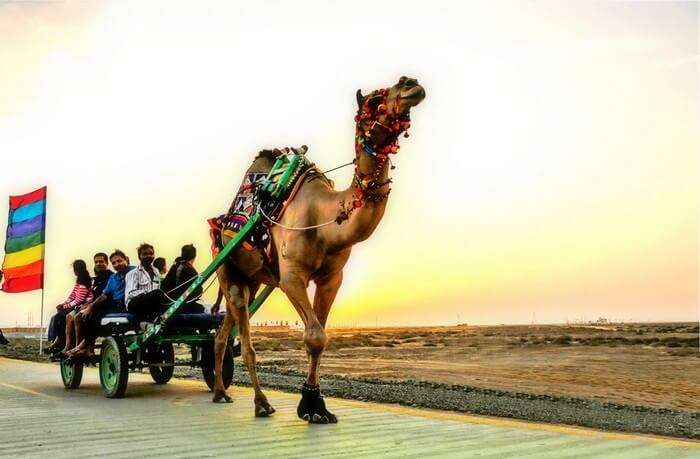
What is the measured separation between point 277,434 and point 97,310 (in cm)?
553

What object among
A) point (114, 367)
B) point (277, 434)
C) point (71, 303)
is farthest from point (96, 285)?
point (277, 434)

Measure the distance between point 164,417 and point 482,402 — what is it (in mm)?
4618

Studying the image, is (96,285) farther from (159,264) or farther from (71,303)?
(159,264)

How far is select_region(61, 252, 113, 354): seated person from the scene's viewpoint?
39.0ft

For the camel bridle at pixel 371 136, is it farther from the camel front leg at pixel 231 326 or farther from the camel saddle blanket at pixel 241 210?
the camel front leg at pixel 231 326

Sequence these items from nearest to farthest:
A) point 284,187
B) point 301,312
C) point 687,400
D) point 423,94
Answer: point 423,94 → point 301,312 → point 284,187 → point 687,400

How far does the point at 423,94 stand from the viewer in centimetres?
718

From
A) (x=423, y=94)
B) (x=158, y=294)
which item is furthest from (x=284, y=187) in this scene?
(x=158, y=294)

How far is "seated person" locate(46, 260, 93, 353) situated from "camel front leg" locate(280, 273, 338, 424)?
5521 mm

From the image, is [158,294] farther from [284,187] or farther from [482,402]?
[482,402]

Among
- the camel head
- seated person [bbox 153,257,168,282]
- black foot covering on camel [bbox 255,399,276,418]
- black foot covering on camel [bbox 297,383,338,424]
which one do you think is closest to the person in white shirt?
seated person [bbox 153,257,168,282]

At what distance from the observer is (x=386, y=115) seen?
7371mm

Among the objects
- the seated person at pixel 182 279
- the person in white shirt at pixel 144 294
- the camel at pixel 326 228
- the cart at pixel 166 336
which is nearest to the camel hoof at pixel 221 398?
the camel at pixel 326 228

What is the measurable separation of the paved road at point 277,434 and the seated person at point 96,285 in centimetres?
198
